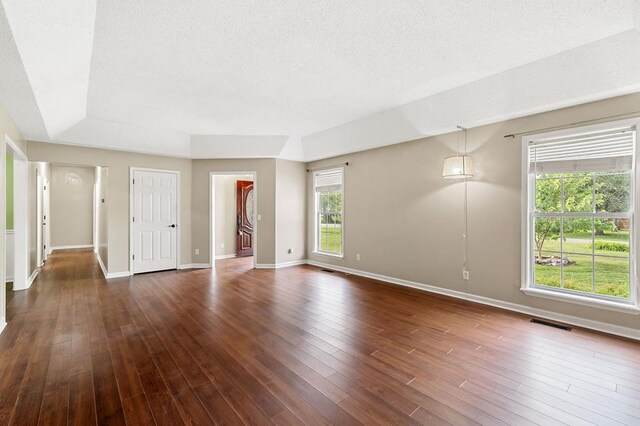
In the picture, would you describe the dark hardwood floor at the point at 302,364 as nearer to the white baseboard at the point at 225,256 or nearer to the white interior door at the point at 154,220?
the white interior door at the point at 154,220

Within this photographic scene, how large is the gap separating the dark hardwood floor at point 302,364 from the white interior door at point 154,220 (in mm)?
1851

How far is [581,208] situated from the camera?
3.26 metres

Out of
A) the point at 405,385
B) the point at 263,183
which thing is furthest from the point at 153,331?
the point at 263,183

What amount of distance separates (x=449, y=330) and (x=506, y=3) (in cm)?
286

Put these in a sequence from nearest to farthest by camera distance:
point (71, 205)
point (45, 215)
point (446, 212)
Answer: point (446, 212) < point (45, 215) < point (71, 205)

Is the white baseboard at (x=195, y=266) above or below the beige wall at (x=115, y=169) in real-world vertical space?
below

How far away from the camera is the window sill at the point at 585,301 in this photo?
9.38 feet

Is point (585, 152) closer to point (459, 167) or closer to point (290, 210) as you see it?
point (459, 167)

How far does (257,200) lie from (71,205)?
708 centimetres

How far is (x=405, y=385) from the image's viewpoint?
6.81 ft

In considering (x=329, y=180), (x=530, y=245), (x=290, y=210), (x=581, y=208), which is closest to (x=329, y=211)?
(x=329, y=180)

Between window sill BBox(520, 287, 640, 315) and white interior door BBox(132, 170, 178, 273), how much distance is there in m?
6.13

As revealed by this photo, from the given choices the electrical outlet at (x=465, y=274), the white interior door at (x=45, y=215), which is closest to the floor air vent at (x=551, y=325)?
the electrical outlet at (x=465, y=274)

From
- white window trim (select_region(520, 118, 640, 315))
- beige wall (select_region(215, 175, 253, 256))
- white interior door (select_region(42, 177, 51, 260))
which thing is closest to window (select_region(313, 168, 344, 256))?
beige wall (select_region(215, 175, 253, 256))
